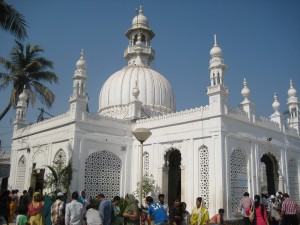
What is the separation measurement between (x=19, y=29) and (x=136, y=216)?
9349 millimetres

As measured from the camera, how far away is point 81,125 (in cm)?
1780

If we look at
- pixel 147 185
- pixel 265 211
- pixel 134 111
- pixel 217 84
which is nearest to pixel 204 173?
pixel 147 185

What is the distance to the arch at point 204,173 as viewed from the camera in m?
16.4

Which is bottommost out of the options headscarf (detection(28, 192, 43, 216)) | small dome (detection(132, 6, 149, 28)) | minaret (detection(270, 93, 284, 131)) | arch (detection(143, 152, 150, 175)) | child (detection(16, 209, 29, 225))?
child (detection(16, 209, 29, 225))


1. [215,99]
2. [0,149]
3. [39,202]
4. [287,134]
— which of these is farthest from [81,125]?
[0,149]

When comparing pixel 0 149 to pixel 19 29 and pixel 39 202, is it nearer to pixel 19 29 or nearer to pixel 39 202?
pixel 19 29

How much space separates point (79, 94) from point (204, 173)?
7.62 m

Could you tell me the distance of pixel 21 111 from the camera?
2341cm

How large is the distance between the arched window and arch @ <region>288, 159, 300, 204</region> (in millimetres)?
6625

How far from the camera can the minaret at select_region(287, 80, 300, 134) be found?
73.0 ft

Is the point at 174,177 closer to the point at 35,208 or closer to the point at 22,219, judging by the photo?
the point at 35,208

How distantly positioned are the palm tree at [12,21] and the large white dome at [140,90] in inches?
433

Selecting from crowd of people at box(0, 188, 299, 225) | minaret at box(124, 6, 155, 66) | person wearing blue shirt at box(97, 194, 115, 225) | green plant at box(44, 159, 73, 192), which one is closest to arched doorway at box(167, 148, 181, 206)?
green plant at box(44, 159, 73, 192)

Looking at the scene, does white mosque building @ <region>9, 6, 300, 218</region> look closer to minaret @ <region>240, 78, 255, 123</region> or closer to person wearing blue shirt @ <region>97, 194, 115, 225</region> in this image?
minaret @ <region>240, 78, 255, 123</region>
